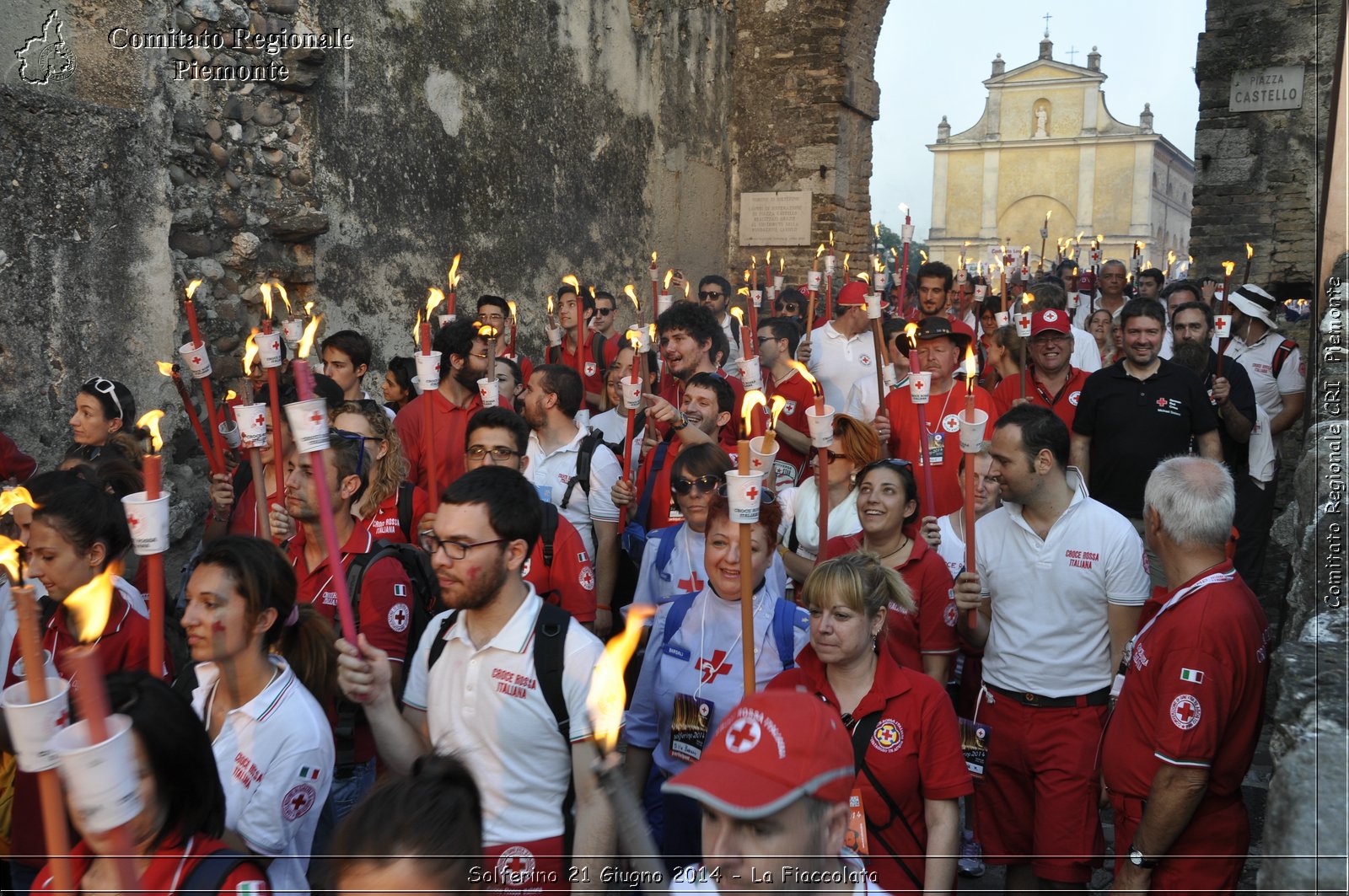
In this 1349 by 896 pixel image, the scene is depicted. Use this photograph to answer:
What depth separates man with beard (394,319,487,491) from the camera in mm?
5941

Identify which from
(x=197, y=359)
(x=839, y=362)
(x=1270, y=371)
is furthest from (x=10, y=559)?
(x=1270, y=371)

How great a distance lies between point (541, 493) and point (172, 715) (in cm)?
303

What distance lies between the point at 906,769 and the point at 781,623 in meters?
0.71

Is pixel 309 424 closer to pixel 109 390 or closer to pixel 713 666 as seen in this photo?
pixel 713 666

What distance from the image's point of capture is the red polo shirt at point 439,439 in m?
5.89

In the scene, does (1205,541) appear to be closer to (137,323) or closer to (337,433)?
(337,433)

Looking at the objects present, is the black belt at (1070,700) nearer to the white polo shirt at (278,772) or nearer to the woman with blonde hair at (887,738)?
the woman with blonde hair at (887,738)

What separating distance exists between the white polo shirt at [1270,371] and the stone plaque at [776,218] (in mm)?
9097

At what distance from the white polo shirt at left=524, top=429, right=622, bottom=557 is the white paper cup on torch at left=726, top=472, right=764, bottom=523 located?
7.61ft

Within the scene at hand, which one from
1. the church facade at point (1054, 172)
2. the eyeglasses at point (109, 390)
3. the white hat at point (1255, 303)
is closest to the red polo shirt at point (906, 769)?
the eyeglasses at point (109, 390)

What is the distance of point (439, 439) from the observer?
6.04 meters

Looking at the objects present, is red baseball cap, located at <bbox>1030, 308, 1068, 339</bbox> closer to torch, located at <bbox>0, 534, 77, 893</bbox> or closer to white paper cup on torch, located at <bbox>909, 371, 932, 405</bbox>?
white paper cup on torch, located at <bbox>909, 371, 932, 405</bbox>

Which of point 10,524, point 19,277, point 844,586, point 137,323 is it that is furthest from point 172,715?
point 137,323

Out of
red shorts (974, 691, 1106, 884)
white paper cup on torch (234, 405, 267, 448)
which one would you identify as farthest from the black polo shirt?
white paper cup on torch (234, 405, 267, 448)
